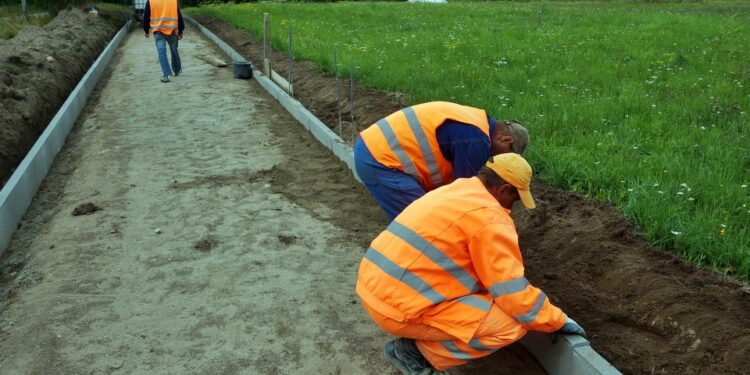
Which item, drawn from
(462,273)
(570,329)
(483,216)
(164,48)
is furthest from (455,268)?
(164,48)

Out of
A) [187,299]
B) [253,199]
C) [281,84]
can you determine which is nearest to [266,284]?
[187,299]

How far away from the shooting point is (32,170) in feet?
18.2

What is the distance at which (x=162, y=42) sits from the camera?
1072cm

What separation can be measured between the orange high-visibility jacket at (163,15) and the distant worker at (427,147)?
794 centimetres

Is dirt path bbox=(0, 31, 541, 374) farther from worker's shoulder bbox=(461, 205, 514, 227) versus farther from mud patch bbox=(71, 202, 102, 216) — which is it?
worker's shoulder bbox=(461, 205, 514, 227)

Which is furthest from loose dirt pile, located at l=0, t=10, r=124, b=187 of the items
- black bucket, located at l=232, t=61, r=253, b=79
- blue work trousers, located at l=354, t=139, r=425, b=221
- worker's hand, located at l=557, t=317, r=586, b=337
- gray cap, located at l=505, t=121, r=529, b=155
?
worker's hand, located at l=557, t=317, r=586, b=337

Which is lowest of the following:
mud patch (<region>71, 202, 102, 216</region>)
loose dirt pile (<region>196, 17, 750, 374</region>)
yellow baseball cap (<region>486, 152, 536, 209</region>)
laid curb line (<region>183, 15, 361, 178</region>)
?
mud patch (<region>71, 202, 102, 216</region>)

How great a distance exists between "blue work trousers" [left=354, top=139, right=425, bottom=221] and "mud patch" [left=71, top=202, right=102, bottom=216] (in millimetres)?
2482

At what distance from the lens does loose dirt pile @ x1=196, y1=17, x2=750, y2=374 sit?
2.98 metres

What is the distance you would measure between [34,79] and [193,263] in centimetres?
567

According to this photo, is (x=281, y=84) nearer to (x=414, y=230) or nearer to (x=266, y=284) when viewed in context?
(x=266, y=284)

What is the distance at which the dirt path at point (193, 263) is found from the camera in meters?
3.27

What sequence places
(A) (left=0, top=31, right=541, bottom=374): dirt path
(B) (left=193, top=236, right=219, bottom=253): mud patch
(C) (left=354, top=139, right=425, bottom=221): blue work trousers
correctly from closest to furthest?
1. (A) (left=0, top=31, right=541, bottom=374): dirt path
2. (C) (left=354, top=139, right=425, bottom=221): blue work trousers
3. (B) (left=193, top=236, right=219, bottom=253): mud patch

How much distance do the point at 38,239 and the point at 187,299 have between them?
5.33 ft
